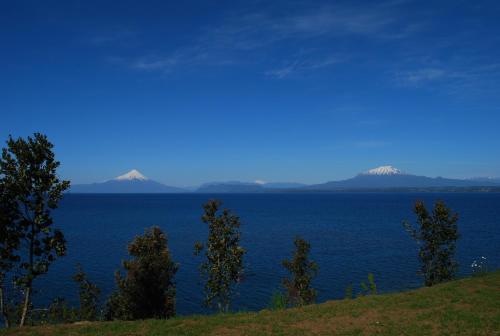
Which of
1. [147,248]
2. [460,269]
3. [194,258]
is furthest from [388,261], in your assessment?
[147,248]

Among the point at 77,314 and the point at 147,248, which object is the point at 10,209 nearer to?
the point at 147,248

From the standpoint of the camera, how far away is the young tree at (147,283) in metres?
34.0

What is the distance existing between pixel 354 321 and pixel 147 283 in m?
18.5

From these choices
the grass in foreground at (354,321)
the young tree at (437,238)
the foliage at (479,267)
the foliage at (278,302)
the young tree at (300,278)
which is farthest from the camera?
the young tree at (300,278)

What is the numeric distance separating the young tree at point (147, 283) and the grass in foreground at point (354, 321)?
986 cm

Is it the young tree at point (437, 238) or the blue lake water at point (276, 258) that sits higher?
the young tree at point (437, 238)

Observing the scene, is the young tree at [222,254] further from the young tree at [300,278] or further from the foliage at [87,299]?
the foliage at [87,299]

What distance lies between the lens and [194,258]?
83438 mm

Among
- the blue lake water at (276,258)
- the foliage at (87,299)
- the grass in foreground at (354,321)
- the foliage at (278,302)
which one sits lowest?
the blue lake water at (276,258)

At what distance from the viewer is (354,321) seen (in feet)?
74.4

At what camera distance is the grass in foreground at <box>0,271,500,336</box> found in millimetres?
20781

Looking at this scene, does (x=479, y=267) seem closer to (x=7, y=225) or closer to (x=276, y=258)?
(x=276, y=258)

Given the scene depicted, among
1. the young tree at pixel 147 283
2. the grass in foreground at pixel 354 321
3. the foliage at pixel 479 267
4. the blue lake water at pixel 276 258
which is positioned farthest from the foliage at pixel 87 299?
the foliage at pixel 479 267

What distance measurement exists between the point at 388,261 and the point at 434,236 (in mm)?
39909
